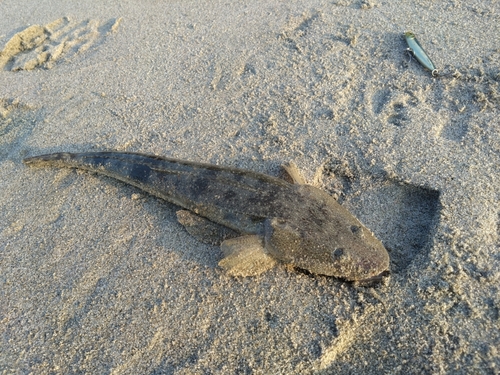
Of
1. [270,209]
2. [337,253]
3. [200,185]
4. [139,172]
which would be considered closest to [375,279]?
[337,253]

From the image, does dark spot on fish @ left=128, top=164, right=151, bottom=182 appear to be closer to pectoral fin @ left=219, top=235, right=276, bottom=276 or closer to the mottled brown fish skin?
the mottled brown fish skin

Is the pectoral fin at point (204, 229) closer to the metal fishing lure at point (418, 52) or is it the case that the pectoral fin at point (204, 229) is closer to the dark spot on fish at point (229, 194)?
the dark spot on fish at point (229, 194)

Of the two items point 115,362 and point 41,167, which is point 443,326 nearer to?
point 115,362

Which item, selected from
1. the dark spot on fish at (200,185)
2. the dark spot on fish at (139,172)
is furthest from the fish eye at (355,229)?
the dark spot on fish at (139,172)

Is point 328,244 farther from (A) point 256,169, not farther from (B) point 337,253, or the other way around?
(A) point 256,169

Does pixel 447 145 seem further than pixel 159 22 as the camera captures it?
No

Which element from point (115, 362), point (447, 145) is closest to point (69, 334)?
point (115, 362)
